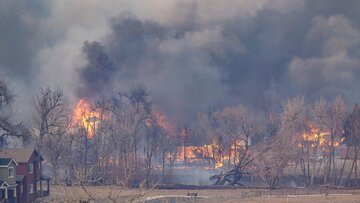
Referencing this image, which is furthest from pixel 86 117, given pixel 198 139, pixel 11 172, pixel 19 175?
pixel 11 172

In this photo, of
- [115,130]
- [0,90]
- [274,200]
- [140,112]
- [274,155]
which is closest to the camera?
[274,200]

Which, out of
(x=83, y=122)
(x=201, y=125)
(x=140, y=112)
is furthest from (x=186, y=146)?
(x=83, y=122)

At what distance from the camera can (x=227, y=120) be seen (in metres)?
75.5

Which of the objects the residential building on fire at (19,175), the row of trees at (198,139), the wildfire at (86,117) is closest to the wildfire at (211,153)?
the row of trees at (198,139)

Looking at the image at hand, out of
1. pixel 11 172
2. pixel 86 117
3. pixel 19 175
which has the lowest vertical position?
pixel 19 175

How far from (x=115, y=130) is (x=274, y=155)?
22.7 meters

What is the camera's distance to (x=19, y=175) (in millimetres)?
41281

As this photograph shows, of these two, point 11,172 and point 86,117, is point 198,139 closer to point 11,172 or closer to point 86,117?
point 86,117

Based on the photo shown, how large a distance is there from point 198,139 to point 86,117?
19.8m

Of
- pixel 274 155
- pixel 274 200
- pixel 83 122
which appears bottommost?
pixel 274 200

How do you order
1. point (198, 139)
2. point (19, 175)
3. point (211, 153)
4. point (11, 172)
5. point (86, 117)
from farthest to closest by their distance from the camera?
point (198, 139) < point (211, 153) < point (86, 117) < point (19, 175) < point (11, 172)

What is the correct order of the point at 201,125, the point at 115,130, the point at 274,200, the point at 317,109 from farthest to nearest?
the point at 201,125 < the point at 115,130 < the point at 317,109 < the point at 274,200

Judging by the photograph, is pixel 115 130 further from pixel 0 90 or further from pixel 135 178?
pixel 0 90

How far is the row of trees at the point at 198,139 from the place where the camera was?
56656 mm
